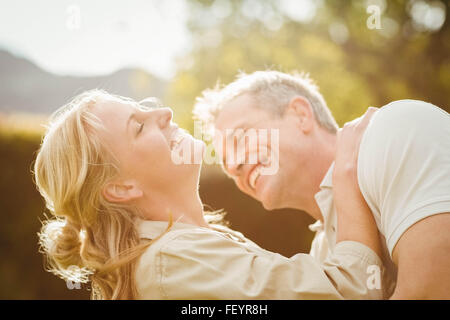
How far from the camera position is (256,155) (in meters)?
2.94

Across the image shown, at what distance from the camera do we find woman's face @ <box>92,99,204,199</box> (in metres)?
2.38

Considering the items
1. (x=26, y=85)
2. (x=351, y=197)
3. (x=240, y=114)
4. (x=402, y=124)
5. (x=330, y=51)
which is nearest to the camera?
(x=402, y=124)

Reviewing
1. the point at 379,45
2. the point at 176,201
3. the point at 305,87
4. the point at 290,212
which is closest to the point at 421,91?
the point at 379,45

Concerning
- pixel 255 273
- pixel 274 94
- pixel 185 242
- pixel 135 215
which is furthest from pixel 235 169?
pixel 255 273

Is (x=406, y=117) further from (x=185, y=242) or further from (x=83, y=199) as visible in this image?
(x=83, y=199)

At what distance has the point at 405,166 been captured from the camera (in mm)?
1867

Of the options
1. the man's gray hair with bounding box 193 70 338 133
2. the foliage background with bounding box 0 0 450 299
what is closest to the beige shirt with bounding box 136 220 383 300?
the man's gray hair with bounding box 193 70 338 133

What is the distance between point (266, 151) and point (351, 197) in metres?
0.90

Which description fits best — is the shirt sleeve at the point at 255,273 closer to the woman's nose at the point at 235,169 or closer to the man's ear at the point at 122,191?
the man's ear at the point at 122,191

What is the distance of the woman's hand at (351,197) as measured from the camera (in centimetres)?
205

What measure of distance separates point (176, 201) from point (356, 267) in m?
1.07

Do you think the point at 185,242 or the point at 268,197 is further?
the point at 268,197

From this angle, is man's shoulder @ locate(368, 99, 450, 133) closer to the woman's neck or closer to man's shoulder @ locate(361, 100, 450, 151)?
man's shoulder @ locate(361, 100, 450, 151)

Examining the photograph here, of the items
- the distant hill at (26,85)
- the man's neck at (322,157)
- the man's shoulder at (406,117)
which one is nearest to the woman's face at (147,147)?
the man's neck at (322,157)
